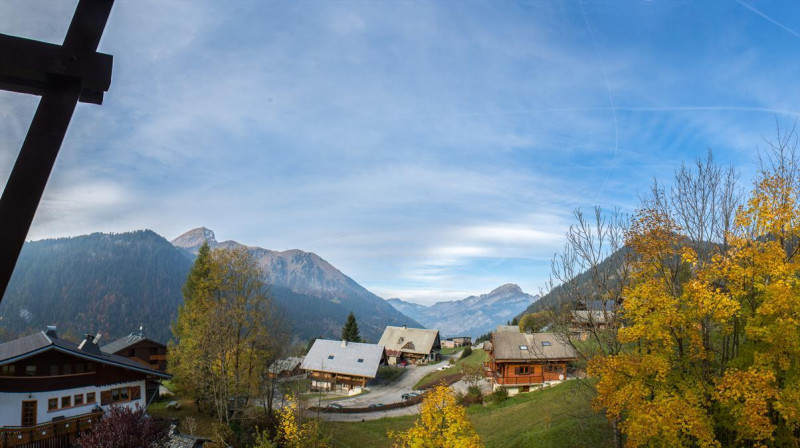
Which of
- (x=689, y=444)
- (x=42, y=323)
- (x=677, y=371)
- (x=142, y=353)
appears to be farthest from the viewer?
(x=42, y=323)

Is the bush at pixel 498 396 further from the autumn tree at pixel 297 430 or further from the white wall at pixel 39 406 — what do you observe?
the white wall at pixel 39 406

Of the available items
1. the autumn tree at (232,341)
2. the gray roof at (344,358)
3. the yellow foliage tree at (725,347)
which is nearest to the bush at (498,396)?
the gray roof at (344,358)

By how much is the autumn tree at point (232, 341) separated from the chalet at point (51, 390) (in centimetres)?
497

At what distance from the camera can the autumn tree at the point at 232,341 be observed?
30156mm

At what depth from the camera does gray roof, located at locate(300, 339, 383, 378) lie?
5959 cm

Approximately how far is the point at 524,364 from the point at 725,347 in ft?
95.4

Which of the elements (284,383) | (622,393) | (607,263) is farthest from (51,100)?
Result: (284,383)

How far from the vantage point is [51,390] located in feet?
78.5

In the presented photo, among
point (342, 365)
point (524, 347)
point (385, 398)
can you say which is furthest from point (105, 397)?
point (524, 347)

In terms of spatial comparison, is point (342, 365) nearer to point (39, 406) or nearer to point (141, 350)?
point (141, 350)

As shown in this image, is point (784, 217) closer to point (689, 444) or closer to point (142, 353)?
point (689, 444)

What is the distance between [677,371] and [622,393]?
3.18m

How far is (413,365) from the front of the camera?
79.6 metres

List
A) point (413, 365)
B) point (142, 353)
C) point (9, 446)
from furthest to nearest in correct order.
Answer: point (413, 365), point (142, 353), point (9, 446)
